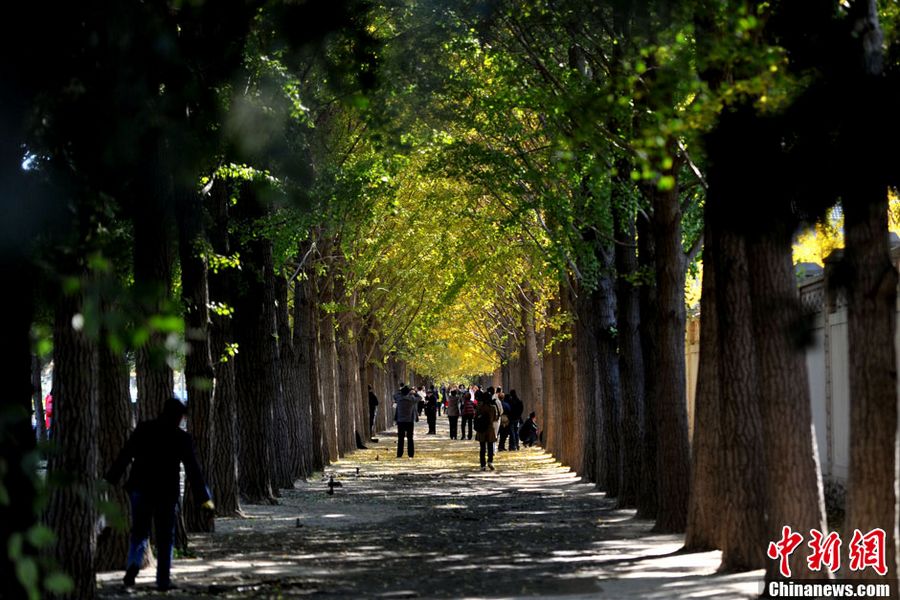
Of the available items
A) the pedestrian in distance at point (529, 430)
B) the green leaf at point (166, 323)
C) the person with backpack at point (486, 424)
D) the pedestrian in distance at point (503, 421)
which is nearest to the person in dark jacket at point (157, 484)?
the green leaf at point (166, 323)

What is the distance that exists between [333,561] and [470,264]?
19711 mm

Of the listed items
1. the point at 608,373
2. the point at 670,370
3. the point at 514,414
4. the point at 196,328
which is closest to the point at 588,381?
the point at 608,373

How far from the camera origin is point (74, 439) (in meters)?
13.0

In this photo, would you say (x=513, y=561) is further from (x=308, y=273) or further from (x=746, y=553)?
(x=308, y=273)

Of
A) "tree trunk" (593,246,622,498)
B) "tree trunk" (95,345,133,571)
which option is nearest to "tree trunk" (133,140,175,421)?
"tree trunk" (95,345,133,571)

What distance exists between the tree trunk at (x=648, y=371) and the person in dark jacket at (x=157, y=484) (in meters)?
9.28

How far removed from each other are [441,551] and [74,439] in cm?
665

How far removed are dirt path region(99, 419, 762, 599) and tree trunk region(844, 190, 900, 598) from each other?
2.46 metres

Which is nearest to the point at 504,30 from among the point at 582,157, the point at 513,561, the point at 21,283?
the point at 582,157

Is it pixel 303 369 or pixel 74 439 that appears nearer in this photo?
pixel 74 439

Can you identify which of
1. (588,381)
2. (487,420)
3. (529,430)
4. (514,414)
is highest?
(588,381)

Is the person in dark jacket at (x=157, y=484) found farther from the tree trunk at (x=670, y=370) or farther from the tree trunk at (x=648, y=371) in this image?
the tree trunk at (x=648, y=371)

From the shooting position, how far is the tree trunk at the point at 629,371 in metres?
24.6

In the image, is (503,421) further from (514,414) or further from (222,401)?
(222,401)
